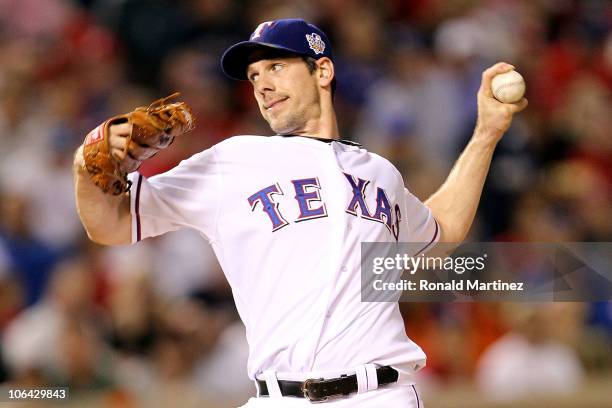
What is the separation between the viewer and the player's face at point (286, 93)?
3.66 m

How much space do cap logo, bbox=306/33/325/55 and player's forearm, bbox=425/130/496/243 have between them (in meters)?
0.66

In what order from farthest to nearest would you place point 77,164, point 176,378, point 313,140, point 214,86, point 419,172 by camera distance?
1. point 214,86
2. point 419,172
3. point 176,378
4. point 313,140
5. point 77,164

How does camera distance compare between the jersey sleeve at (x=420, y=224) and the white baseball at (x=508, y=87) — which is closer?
the jersey sleeve at (x=420, y=224)

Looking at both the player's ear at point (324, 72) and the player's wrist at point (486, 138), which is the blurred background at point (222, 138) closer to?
the player's wrist at point (486, 138)

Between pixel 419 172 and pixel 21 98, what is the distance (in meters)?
2.48

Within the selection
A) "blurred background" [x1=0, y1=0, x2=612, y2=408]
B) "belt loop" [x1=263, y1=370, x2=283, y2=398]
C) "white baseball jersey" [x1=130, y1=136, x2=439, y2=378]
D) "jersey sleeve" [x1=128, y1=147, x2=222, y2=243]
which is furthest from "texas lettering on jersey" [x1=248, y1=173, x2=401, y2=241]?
"blurred background" [x1=0, y1=0, x2=612, y2=408]

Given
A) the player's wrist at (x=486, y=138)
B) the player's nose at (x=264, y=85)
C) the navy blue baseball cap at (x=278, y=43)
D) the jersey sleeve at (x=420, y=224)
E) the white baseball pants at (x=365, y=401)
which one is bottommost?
the white baseball pants at (x=365, y=401)

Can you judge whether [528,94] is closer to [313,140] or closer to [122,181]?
[313,140]

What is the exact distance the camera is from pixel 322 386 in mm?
3160

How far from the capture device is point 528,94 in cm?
803

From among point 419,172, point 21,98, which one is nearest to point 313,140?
point 419,172

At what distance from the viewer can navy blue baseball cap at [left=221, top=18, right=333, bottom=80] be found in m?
3.63

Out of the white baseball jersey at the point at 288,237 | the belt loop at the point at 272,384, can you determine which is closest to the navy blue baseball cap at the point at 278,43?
the white baseball jersey at the point at 288,237

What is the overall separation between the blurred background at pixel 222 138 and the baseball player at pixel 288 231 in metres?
1.98
